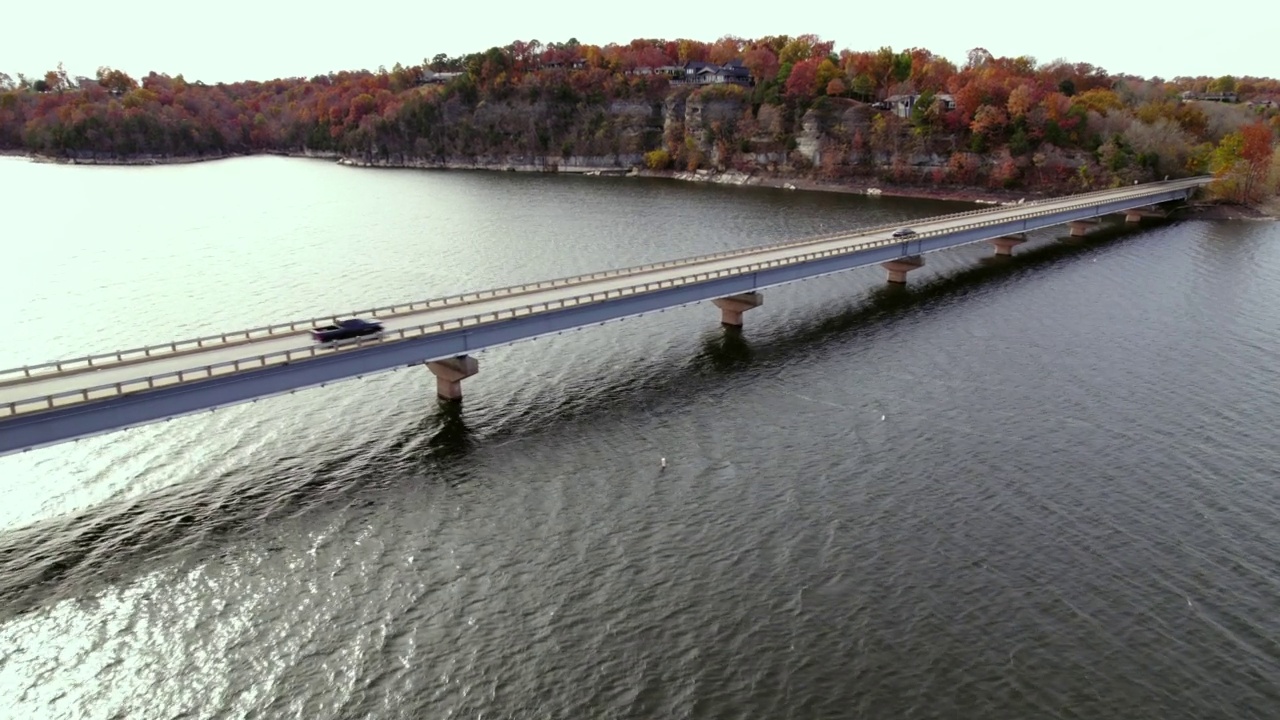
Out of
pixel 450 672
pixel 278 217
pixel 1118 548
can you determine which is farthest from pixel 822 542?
pixel 278 217

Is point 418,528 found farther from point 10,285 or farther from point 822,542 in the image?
point 10,285

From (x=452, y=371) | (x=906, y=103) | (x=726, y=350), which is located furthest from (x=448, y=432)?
(x=906, y=103)

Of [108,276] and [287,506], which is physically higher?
[108,276]

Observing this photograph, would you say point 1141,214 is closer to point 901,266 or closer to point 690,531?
point 901,266

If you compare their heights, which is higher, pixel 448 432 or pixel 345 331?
pixel 345 331

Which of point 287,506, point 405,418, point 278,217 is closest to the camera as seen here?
point 287,506

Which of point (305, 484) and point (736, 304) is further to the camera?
point (736, 304)

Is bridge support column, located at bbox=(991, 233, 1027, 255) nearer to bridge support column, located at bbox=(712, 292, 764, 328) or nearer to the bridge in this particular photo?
the bridge
